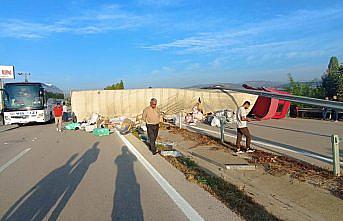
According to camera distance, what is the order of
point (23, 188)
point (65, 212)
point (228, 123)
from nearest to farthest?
point (65, 212), point (23, 188), point (228, 123)

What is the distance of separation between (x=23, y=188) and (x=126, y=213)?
2911 millimetres

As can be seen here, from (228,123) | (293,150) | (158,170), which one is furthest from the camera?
(228,123)

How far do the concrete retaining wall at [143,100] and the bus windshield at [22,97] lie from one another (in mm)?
2885

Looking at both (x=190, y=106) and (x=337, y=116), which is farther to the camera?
(x=190, y=106)

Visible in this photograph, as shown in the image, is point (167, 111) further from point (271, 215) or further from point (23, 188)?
point (271, 215)

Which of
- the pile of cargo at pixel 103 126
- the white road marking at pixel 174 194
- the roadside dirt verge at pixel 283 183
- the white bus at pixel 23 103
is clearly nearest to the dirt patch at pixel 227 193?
the roadside dirt verge at pixel 283 183

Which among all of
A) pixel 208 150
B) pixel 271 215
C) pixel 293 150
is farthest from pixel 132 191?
pixel 293 150

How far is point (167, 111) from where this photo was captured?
28672mm

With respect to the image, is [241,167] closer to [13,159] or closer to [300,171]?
[300,171]

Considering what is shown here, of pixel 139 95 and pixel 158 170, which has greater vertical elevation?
pixel 139 95

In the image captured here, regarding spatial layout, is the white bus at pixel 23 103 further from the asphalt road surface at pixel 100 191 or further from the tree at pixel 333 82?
the tree at pixel 333 82

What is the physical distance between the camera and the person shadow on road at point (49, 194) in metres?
5.20

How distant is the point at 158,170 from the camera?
836cm

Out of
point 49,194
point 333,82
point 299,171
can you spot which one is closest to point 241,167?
point 299,171
